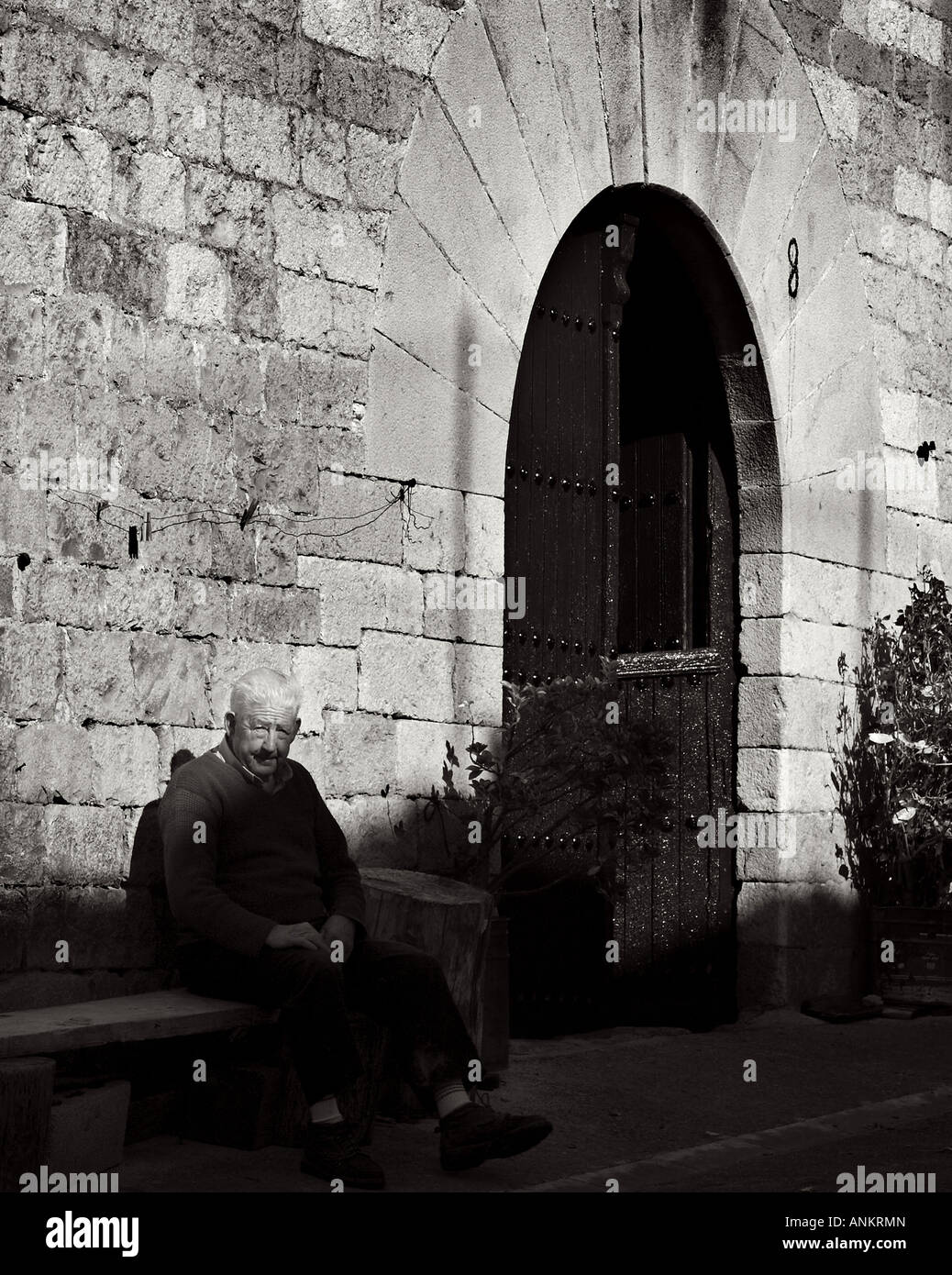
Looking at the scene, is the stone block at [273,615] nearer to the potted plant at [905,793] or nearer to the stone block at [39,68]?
the stone block at [39,68]

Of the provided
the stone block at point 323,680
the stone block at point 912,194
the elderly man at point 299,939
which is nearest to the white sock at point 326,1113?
the elderly man at point 299,939

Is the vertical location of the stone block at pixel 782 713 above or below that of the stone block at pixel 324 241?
below

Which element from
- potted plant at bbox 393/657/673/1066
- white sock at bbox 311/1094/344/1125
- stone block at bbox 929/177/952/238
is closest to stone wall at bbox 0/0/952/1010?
potted plant at bbox 393/657/673/1066

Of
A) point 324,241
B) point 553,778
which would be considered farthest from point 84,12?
point 553,778

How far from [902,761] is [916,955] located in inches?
30.4

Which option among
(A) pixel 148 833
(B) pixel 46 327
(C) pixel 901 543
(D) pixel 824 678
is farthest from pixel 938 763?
(B) pixel 46 327

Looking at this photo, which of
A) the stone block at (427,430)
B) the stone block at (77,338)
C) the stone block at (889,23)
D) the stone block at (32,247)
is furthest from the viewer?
the stone block at (889,23)

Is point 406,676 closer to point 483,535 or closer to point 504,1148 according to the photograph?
point 483,535

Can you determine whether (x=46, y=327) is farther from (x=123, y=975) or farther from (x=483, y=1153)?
(x=483, y=1153)

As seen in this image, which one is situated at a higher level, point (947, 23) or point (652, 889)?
point (947, 23)

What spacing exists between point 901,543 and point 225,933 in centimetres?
421

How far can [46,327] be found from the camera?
498 centimetres

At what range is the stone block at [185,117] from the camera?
5.26 metres

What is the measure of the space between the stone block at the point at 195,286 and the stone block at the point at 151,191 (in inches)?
3.3
